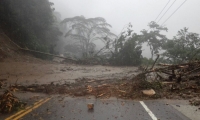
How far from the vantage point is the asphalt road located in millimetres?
4500

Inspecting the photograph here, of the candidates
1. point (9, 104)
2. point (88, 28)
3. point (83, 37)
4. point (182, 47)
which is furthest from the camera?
point (88, 28)

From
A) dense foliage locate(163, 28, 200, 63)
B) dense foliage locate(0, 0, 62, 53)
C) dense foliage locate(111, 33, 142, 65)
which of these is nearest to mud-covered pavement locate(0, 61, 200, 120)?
dense foliage locate(0, 0, 62, 53)

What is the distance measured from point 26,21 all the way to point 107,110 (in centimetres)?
1482

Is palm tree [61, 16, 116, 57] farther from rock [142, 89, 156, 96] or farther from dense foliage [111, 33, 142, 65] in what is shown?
rock [142, 89, 156, 96]

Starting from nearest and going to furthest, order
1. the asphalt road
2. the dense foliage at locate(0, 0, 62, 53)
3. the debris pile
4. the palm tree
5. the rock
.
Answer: the asphalt road < the debris pile < the rock < the dense foliage at locate(0, 0, 62, 53) < the palm tree

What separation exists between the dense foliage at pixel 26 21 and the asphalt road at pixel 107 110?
463 inches

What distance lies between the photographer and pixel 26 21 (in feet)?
55.9

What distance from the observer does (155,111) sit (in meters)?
4.97

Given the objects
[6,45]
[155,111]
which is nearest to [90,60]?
[6,45]

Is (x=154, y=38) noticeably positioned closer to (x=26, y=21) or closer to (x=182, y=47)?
(x=182, y=47)

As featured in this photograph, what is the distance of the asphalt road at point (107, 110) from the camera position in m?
4.50

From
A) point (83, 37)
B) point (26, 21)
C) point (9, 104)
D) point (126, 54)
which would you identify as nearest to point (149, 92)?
point (9, 104)

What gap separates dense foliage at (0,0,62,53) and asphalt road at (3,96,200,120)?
1177cm

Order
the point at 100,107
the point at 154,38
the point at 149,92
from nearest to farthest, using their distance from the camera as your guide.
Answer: the point at 100,107, the point at 149,92, the point at 154,38
